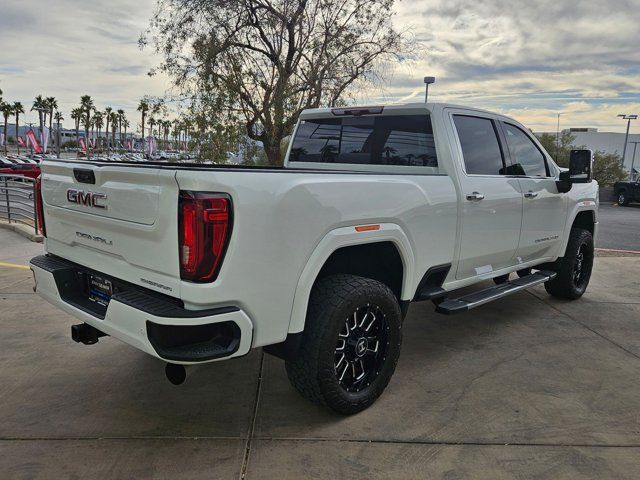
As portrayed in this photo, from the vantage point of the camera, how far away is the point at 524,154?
4984 millimetres

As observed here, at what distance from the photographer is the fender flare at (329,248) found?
112 inches

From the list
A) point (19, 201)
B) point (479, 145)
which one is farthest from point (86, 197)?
point (19, 201)

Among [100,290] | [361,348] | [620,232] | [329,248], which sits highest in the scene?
[329,248]

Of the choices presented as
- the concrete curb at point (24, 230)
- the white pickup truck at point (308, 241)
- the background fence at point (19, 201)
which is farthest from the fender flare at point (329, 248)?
the concrete curb at point (24, 230)

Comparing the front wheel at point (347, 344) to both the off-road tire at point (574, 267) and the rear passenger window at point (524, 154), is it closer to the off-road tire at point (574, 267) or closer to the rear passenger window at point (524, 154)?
the rear passenger window at point (524, 154)

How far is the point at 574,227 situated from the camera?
5992 millimetres

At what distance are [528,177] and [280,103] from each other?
13000 mm

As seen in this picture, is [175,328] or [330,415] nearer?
[175,328]

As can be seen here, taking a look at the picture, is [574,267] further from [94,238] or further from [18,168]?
[18,168]

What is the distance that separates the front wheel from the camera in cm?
301

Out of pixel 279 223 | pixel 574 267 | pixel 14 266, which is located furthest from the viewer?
pixel 14 266

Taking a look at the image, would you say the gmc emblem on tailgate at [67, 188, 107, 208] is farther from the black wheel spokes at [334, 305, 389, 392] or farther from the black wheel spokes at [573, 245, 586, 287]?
the black wheel spokes at [573, 245, 586, 287]

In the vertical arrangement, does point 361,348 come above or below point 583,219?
below

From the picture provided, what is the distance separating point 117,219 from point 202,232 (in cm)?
64
